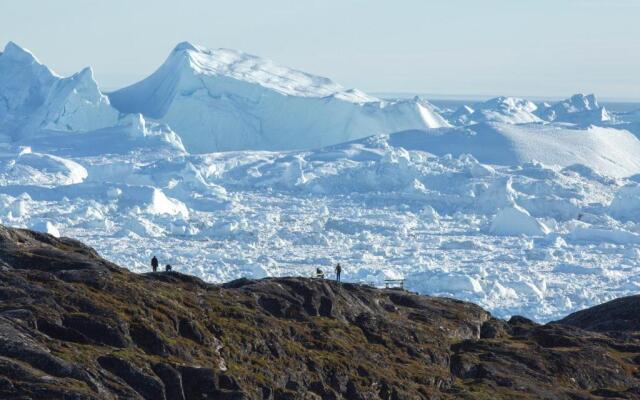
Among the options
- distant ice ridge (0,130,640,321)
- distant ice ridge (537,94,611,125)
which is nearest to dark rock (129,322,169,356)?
distant ice ridge (0,130,640,321)

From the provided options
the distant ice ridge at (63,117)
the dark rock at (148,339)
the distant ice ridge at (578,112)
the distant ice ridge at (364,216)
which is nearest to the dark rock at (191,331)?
the dark rock at (148,339)

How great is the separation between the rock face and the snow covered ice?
29.4 meters

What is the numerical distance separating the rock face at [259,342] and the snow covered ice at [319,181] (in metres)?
29.4

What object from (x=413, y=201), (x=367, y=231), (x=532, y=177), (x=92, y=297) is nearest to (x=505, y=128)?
(x=532, y=177)

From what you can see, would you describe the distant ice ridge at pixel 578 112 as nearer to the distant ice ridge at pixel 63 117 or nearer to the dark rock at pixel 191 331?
the distant ice ridge at pixel 63 117

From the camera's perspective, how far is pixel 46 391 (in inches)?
690

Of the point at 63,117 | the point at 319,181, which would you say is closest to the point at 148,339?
the point at 319,181

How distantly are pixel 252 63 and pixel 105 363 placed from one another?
370 ft

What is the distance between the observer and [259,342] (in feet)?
77.9

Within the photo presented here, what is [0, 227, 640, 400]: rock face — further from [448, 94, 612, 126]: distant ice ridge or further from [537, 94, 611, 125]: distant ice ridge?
[448, 94, 612, 126]: distant ice ridge

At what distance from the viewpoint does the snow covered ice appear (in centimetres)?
7188

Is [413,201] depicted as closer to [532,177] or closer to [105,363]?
[532,177]

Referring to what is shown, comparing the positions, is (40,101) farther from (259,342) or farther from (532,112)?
(259,342)

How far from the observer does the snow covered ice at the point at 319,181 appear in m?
71.9
